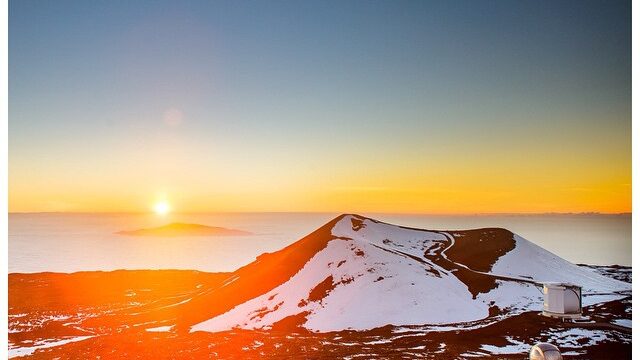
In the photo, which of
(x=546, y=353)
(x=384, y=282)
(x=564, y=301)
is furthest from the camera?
(x=384, y=282)

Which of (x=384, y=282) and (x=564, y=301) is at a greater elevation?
(x=564, y=301)

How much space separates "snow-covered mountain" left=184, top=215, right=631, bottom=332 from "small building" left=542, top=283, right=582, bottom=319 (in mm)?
8703

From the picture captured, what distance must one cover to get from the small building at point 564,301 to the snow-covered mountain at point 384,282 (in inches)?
343

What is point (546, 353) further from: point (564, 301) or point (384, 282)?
point (384, 282)

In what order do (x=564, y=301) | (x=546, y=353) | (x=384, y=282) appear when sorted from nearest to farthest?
(x=564, y=301) → (x=546, y=353) → (x=384, y=282)

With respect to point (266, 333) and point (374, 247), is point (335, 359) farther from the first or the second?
point (374, 247)

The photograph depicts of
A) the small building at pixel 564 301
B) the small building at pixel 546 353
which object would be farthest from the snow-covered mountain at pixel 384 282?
the small building at pixel 564 301

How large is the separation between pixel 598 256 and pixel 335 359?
1558cm

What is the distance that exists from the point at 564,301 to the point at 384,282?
10.1 meters

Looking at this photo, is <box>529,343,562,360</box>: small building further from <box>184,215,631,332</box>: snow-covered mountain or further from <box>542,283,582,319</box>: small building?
<box>184,215,631,332</box>: snow-covered mountain

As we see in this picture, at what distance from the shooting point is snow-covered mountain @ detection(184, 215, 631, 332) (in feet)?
44.3

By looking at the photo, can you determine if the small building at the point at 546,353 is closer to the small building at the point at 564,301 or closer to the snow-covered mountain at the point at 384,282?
the small building at the point at 564,301

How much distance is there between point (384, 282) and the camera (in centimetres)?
1434

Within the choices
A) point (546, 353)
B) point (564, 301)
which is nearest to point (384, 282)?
point (546, 353)
